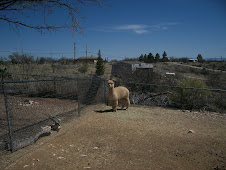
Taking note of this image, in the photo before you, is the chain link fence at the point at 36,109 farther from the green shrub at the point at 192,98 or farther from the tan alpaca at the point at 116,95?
the green shrub at the point at 192,98

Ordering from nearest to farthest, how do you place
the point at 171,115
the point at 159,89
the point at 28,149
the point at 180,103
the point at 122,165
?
the point at 122,165, the point at 28,149, the point at 171,115, the point at 180,103, the point at 159,89

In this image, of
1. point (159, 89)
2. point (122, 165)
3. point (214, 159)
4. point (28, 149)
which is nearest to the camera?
point (122, 165)

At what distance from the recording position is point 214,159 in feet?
11.7

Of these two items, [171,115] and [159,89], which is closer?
[171,115]

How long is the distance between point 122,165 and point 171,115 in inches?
166

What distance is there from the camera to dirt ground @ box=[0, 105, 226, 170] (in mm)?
3354

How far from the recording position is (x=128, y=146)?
411 cm

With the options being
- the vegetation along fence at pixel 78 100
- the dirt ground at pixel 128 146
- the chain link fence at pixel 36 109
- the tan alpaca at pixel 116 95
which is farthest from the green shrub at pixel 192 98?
the chain link fence at pixel 36 109

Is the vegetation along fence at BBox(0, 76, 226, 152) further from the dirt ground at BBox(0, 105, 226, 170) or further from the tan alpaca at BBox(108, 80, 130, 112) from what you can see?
the dirt ground at BBox(0, 105, 226, 170)

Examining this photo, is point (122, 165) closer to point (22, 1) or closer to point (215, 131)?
point (215, 131)

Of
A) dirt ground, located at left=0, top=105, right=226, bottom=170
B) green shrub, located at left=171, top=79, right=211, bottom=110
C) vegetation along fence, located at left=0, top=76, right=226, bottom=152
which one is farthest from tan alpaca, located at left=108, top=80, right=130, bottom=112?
green shrub, located at left=171, top=79, right=211, bottom=110

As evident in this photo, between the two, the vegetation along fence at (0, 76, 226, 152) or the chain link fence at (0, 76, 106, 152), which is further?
the vegetation along fence at (0, 76, 226, 152)

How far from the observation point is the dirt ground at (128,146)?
11.0 ft

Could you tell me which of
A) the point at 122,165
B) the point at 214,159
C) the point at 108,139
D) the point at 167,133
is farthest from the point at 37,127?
the point at 214,159
